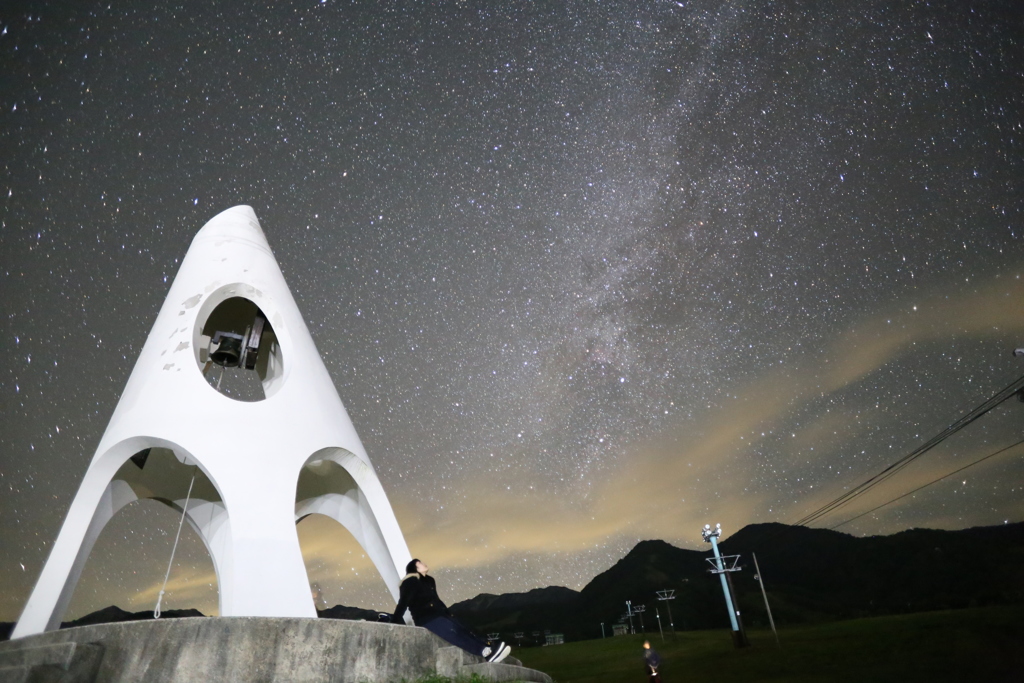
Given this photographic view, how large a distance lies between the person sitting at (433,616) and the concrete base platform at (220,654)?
0.66m

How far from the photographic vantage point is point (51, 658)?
5.57m

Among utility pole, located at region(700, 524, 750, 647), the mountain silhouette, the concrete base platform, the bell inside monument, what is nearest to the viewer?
the concrete base platform

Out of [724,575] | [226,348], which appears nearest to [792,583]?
[724,575]

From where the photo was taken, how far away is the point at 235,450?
8969 mm

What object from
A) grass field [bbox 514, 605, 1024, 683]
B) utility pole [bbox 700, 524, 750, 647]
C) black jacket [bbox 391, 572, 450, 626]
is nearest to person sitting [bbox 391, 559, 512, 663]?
black jacket [bbox 391, 572, 450, 626]

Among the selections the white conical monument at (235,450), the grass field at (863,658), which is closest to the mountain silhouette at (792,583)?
the grass field at (863,658)

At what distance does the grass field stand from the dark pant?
15.1m

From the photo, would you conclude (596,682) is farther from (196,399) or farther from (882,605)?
(882,605)

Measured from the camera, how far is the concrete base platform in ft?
18.6

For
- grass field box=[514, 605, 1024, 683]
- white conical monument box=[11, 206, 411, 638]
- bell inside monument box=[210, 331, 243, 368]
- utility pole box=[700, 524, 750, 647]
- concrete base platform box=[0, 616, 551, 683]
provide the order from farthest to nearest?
utility pole box=[700, 524, 750, 647]
grass field box=[514, 605, 1024, 683]
bell inside monument box=[210, 331, 243, 368]
white conical monument box=[11, 206, 411, 638]
concrete base platform box=[0, 616, 551, 683]

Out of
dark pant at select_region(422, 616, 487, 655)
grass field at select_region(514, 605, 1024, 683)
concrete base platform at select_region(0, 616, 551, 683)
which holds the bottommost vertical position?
concrete base platform at select_region(0, 616, 551, 683)

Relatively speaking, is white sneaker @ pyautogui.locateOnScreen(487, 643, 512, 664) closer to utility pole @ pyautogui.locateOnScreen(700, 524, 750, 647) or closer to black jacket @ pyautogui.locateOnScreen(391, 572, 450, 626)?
black jacket @ pyautogui.locateOnScreen(391, 572, 450, 626)

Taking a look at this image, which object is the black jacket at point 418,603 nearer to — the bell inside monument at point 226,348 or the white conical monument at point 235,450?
the white conical monument at point 235,450

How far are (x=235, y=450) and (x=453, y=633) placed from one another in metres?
3.97
